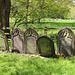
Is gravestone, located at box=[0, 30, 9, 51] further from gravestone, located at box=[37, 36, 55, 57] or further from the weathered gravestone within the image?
the weathered gravestone

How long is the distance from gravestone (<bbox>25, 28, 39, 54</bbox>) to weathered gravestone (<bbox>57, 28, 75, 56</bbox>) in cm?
121

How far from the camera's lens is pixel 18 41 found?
8023 millimetres

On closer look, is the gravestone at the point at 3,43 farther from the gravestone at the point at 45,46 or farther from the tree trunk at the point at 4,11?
the tree trunk at the point at 4,11

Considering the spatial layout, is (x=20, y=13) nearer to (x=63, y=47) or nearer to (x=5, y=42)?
(x=5, y=42)

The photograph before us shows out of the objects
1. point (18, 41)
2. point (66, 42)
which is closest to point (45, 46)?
point (66, 42)

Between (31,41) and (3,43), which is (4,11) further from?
(31,41)

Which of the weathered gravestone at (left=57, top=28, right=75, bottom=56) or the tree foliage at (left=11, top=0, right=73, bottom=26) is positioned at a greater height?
the tree foliage at (left=11, top=0, right=73, bottom=26)

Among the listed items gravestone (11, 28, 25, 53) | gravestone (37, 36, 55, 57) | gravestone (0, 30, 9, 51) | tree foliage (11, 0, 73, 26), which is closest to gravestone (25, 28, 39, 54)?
gravestone (11, 28, 25, 53)

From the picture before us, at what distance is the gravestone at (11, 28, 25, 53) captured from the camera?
305 inches

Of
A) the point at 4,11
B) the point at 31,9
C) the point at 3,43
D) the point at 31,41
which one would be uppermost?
the point at 31,9

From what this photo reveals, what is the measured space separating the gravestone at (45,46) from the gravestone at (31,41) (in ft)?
2.16

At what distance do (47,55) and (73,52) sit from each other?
120 centimetres

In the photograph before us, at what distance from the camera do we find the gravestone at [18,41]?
7.76 metres

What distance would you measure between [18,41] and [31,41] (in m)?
0.96
